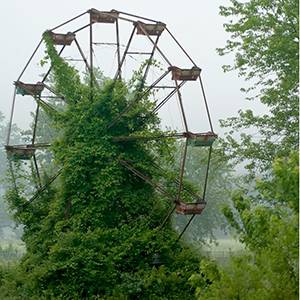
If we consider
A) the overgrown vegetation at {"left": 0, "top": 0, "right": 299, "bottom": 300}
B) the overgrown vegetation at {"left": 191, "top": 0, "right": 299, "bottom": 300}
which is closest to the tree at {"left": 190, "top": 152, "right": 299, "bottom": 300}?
the overgrown vegetation at {"left": 191, "top": 0, "right": 299, "bottom": 300}

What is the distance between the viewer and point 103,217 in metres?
15.7

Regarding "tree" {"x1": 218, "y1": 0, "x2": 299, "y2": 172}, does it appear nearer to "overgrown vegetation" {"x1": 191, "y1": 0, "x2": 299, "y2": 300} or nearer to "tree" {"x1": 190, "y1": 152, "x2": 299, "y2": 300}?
"overgrown vegetation" {"x1": 191, "y1": 0, "x2": 299, "y2": 300}

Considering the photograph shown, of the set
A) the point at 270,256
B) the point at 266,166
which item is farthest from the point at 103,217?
the point at 270,256

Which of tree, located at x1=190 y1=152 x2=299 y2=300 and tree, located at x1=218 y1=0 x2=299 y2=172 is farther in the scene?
tree, located at x1=218 y1=0 x2=299 y2=172

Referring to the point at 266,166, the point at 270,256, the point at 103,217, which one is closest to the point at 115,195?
the point at 103,217

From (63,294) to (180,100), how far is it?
5.65 metres

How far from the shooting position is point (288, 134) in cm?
1761

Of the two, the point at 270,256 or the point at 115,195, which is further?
the point at 115,195

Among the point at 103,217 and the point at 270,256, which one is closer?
the point at 270,256

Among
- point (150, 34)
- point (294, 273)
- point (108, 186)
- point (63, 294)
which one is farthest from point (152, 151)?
point (294, 273)

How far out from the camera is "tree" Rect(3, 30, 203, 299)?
584 inches

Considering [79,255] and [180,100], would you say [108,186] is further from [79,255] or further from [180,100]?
[180,100]

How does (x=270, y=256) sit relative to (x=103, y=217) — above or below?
above

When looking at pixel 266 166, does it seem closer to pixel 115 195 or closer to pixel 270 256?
pixel 115 195
